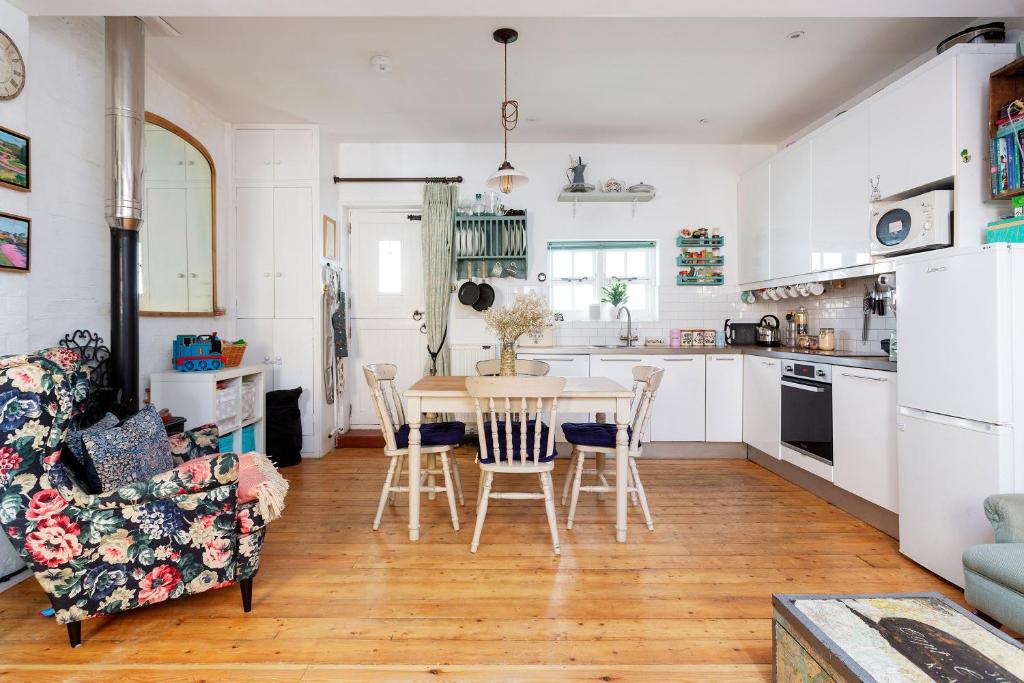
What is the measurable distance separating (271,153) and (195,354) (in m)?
2.06

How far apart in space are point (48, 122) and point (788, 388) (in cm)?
490

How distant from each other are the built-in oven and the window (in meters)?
1.63

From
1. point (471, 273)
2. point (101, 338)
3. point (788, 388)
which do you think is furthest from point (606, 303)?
point (101, 338)

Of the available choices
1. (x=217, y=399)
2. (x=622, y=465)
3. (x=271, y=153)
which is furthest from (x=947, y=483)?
(x=271, y=153)

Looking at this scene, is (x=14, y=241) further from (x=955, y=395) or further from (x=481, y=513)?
(x=955, y=395)

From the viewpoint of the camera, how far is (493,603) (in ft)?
7.11

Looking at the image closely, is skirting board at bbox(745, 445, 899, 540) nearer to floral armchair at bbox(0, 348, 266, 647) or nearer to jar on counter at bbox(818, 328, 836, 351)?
jar on counter at bbox(818, 328, 836, 351)

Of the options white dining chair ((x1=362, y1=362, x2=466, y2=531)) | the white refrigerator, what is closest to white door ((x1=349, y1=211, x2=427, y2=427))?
white dining chair ((x1=362, y1=362, x2=466, y2=531))

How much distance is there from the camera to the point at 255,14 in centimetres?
242

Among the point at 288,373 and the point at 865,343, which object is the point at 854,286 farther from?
the point at 288,373

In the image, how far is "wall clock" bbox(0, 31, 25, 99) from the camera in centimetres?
235

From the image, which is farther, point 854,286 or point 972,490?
point 854,286

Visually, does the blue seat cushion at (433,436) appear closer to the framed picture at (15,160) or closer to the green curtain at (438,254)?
the green curtain at (438,254)

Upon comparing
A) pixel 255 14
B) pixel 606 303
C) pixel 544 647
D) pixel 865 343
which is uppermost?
pixel 255 14
